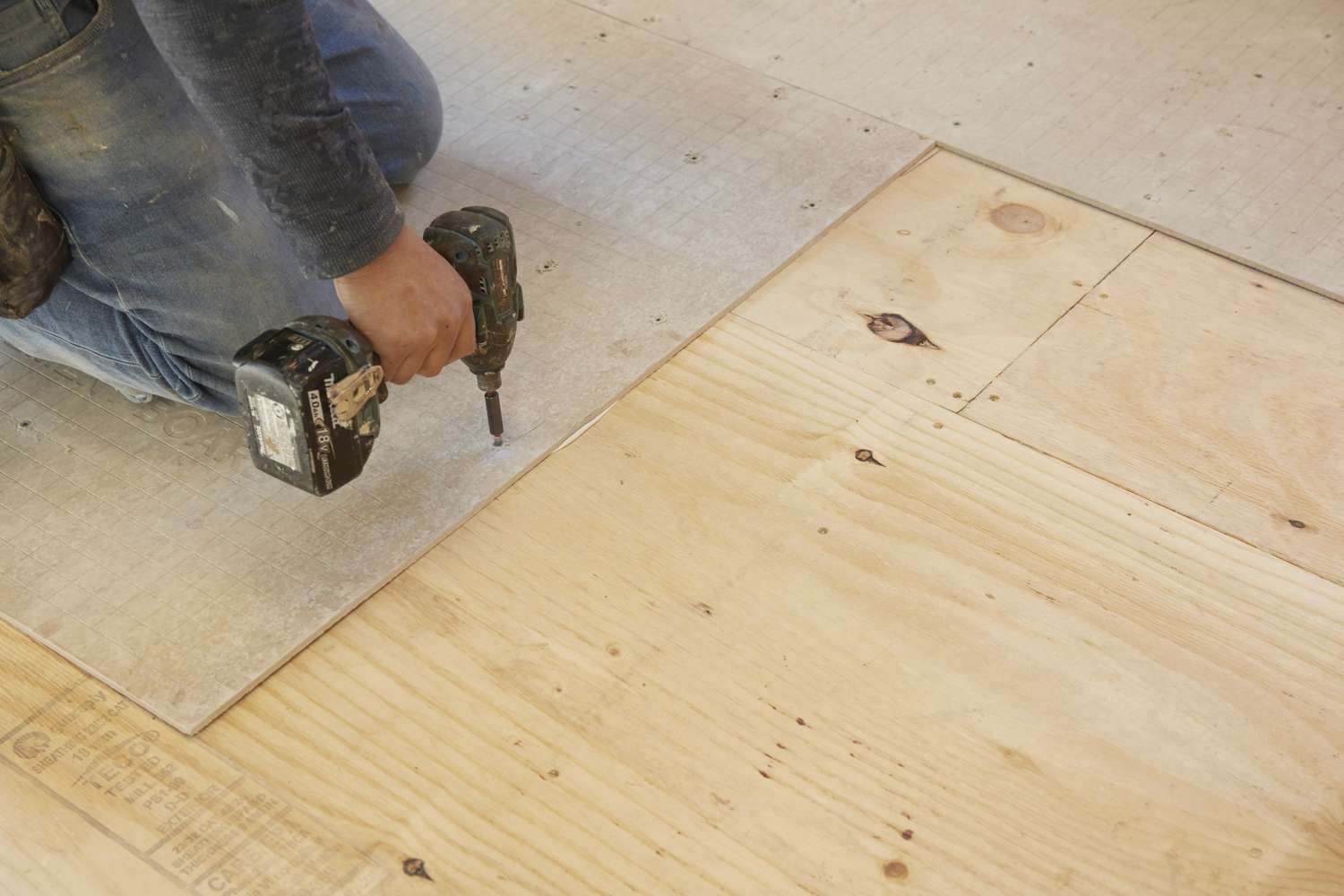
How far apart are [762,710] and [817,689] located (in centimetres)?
7

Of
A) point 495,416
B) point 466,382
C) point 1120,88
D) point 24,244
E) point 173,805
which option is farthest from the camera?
point 1120,88

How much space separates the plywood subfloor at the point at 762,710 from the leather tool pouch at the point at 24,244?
413 millimetres

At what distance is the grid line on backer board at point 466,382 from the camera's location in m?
1.60

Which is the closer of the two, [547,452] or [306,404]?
[306,404]

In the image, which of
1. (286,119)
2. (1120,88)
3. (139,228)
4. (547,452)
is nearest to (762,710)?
(547,452)

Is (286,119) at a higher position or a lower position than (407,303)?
higher

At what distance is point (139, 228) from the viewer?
169 cm

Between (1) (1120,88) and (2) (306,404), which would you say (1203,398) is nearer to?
(1) (1120,88)

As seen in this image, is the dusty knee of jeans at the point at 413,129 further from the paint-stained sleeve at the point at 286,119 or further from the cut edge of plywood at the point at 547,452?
the paint-stained sleeve at the point at 286,119

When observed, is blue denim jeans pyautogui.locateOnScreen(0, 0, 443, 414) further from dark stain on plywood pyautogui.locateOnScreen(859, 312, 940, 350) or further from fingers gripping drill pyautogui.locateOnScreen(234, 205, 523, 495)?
dark stain on plywood pyautogui.locateOnScreen(859, 312, 940, 350)

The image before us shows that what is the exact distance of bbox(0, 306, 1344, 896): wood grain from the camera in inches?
54.5

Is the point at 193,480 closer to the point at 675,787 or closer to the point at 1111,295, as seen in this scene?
the point at 675,787

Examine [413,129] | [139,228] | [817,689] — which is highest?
[139,228]

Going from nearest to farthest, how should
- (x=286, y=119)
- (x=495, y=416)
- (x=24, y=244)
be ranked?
(x=286, y=119) < (x=24, y=244) < (x=495, y=416)
